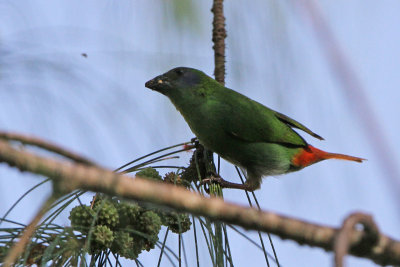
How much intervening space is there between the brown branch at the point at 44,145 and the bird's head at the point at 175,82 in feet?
7.76

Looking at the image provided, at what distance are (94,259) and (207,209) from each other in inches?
40.8

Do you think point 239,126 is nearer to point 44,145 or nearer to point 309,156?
point 309,156

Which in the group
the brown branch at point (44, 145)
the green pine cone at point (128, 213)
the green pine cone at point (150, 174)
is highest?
the green pine cone at point (150, 174)

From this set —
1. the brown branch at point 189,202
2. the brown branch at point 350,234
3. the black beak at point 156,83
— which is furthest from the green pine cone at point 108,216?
the black beak at point 156,83

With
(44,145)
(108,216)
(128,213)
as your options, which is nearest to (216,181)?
(128,213)

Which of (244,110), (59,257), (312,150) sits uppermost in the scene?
(244,110)

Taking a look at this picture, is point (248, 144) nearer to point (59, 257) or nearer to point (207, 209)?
point (59, 257)

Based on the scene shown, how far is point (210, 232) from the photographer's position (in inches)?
71.4

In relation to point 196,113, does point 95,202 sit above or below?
below

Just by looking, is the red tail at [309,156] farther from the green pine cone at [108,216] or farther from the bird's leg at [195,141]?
the green pine cone at [108,216]

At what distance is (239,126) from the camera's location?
335cm

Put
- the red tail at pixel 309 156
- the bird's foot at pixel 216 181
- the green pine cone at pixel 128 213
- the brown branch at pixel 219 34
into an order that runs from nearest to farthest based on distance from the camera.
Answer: the green pine cone at pixel 128 213 → the bird's foot at pixel 216 181 → the brown branch at pixel 219 34 → the red tail at pixel 309 156

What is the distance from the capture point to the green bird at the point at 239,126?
3266mm

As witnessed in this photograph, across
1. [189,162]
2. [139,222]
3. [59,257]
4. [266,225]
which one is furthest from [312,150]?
[266,225]
